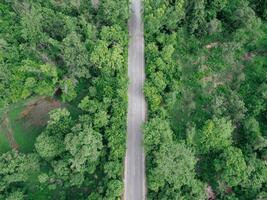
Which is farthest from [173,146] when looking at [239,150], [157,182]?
[239,150]

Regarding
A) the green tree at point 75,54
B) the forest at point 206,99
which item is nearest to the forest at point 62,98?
the green tree at point 75,54

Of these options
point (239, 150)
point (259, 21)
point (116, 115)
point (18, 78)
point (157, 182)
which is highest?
point (259, 21)

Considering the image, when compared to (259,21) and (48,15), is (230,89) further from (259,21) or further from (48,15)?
(48,15)

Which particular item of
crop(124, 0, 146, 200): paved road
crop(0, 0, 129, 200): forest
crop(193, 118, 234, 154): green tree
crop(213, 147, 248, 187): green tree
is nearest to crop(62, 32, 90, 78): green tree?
crop(0, 0, 129, 200): forest

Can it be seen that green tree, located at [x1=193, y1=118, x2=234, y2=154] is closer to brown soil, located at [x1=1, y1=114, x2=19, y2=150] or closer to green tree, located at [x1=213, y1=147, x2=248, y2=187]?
green tree, located at [x1=213, y1=147, x2=248, y2=187]

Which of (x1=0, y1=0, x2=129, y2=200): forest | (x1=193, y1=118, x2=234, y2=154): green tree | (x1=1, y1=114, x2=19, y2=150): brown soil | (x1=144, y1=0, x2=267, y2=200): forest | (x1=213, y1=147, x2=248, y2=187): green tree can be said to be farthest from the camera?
(x1=1, y1=114, x2=19, y2=150): brown soil

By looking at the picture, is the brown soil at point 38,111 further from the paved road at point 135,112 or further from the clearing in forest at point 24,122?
the paved road at point 135,112

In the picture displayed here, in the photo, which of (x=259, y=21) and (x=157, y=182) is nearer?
(x=157, y=182)
